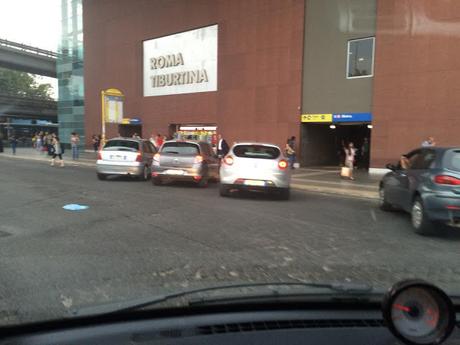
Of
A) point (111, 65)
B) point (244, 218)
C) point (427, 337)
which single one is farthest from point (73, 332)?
point (111, 65)

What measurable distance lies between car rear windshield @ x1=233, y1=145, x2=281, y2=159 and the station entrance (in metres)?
11.5

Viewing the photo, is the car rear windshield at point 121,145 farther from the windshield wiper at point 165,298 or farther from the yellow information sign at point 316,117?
the windshield wiper at point 165,298

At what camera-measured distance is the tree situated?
83875 millimetres

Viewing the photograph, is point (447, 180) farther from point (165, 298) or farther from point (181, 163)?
point (181, 163)

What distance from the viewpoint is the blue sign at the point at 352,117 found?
66.7 feet

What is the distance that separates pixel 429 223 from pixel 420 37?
1379cm

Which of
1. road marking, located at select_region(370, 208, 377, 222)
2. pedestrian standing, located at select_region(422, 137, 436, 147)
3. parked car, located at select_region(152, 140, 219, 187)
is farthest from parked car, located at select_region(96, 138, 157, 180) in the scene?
pedestrian standing, located at select_region(422, 137, 436, 147)

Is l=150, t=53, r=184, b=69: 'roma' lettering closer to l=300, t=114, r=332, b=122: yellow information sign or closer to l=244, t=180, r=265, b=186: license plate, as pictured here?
l=300, t=114, r=332, b=122: yellow information sign

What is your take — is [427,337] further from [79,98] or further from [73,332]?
[79,98]

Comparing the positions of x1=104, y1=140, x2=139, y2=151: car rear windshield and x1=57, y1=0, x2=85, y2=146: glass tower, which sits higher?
x1=57, y1=0, x2=85, y2=146: glass tower

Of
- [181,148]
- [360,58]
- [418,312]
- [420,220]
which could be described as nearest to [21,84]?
[360,58]

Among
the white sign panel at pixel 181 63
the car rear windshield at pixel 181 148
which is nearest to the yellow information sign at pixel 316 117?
the white sign panel at pixel 181 63

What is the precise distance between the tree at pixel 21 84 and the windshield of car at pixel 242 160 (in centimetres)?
4841

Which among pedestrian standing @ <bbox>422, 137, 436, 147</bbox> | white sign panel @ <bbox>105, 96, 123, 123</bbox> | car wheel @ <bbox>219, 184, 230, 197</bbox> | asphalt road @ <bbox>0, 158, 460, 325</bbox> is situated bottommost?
asphalt road @ <bbox>0, 158, 460, 325</bbox>
